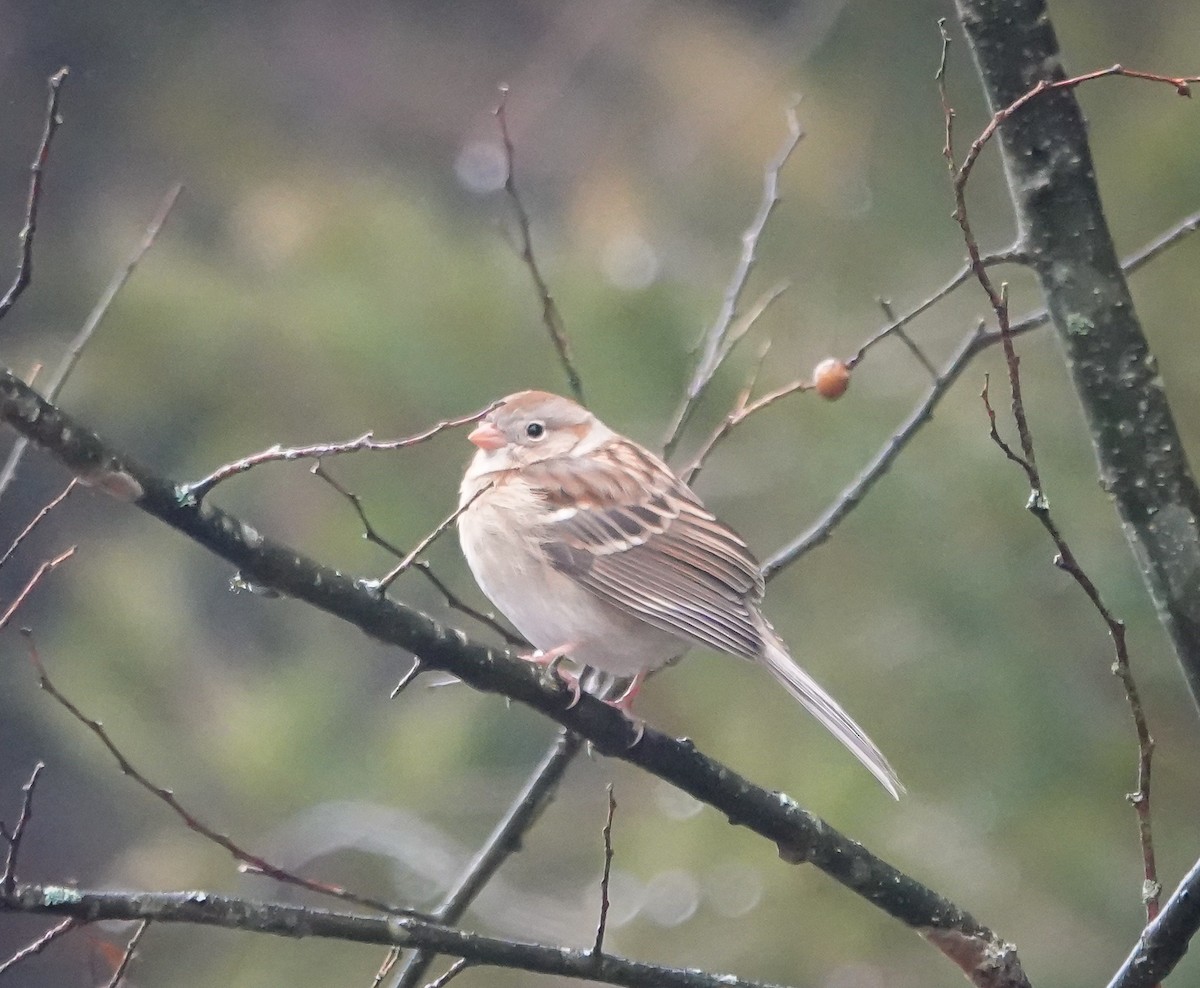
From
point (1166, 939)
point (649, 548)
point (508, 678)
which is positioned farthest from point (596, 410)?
point (1166, 939)

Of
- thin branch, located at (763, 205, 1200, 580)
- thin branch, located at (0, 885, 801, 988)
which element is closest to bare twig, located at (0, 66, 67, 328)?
thin branch, located at (0, 885, 801, 988)

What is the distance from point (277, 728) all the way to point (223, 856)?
0.73ft

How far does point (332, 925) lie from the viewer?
0.84 meters

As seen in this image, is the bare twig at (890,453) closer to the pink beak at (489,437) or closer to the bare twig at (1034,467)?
the bare twig at (1034,467)

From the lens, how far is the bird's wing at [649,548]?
138cm

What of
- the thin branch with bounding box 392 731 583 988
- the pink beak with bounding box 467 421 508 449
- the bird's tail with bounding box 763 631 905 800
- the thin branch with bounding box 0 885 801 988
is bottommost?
the thin branch with bounding box 0 885 801 988

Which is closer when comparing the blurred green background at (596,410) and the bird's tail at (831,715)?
the bird's tail at (831,715)

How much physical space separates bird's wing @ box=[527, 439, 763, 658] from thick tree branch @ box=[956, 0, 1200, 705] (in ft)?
1.31

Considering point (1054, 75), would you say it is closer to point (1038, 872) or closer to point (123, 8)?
point (1038, 872)

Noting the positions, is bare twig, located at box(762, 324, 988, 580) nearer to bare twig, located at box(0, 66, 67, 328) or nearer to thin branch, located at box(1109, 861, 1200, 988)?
thin branch, located at box(1109, 861, 1200, 988)

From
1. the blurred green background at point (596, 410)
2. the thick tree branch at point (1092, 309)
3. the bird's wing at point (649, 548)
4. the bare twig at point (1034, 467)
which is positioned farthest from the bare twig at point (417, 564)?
the blurred green background at point (596, 410)

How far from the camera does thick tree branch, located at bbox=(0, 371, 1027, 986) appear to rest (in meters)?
0.78

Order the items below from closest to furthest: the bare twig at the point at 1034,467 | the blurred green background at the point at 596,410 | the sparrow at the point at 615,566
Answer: the bare twig at the point at 1034,467, the sparrow at the point at 615,566, the blurred green background at the point at 596,410

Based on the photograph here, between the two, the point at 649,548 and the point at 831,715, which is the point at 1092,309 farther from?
the point at 649,548
